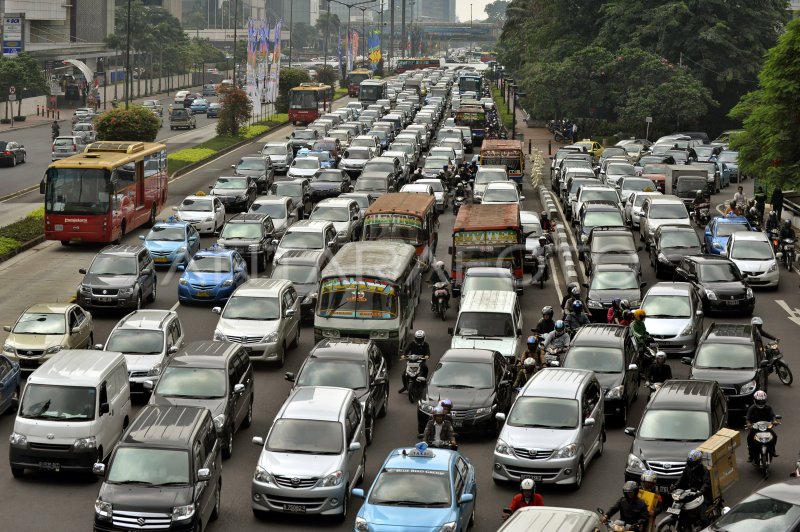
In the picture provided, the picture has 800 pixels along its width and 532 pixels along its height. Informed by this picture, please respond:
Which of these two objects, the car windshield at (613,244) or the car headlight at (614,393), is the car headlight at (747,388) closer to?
the car headlight at (614,393)

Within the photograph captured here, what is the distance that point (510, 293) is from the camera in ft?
106

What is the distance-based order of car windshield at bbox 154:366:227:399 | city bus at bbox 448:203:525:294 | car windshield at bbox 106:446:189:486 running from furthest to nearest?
city bus at bbox 448:203:525:294, car windshield at bbox 154:366:227:399, car windshield at bbox 106:446:189:486

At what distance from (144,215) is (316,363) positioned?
2412cm

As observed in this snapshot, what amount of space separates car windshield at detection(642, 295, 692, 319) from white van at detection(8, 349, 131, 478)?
45.7 feet

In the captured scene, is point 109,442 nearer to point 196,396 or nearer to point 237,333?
point 196,396

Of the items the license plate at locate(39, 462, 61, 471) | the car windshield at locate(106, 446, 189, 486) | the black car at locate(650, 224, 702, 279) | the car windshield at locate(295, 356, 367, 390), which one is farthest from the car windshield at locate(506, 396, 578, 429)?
the black car at locate(650, 224, 702, 279)

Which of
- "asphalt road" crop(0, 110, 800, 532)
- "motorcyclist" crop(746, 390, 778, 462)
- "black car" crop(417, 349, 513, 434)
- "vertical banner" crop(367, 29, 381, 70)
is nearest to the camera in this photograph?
"asphalt road" crop(0, 110, 800, 532)

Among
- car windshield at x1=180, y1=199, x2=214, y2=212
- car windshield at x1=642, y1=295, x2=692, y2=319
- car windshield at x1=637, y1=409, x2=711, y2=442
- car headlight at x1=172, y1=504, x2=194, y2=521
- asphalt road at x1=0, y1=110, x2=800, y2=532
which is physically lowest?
asphalt road at x1=0, y1=110, x2=800, y2=532

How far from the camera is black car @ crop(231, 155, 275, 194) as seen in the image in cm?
5831

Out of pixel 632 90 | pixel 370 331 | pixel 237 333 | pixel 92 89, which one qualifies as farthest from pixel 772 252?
pixel 92 89

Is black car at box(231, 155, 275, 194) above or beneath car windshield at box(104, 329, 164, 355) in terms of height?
above

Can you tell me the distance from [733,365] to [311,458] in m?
10.4

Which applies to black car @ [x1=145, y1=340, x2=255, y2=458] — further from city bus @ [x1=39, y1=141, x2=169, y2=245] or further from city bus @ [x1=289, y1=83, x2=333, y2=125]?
city bus @ [x1=289, y1=83, x2=333, y2=125]

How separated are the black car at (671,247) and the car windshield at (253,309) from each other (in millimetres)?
14141
